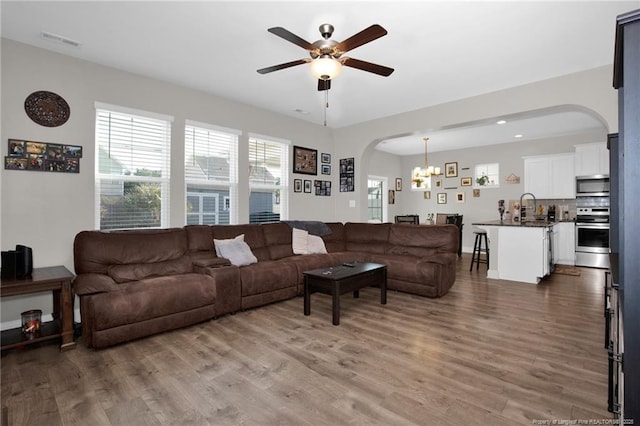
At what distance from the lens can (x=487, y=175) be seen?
26.8 ft

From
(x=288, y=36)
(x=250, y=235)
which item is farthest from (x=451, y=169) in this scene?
(x=288, y=36)

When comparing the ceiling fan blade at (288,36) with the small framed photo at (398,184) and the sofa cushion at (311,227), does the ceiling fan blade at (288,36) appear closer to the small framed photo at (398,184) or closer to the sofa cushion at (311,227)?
the sofa cushion at (311,227)

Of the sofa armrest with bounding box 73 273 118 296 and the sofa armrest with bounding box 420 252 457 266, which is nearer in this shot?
the sofa armrest with bounding box 73 273 118 296

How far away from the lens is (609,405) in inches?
72.3

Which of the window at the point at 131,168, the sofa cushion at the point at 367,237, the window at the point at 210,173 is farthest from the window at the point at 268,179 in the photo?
the window at the point at 131,168

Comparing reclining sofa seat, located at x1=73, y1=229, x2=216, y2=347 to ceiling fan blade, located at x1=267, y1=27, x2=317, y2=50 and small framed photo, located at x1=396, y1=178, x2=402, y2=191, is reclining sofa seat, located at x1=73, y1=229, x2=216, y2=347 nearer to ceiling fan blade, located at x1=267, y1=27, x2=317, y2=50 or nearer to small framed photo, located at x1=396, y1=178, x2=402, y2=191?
ceiling fan blade, located at x1=267, y1=27, x2=317, y2=50

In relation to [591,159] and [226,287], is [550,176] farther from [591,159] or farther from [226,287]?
[226,287]

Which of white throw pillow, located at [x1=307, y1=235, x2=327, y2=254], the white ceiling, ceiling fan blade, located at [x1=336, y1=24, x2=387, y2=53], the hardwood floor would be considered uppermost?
the white ceiling

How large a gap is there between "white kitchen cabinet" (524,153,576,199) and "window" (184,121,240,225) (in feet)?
21.1

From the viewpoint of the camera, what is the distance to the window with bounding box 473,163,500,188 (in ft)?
26.3

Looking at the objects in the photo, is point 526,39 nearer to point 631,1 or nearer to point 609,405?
point 631,1

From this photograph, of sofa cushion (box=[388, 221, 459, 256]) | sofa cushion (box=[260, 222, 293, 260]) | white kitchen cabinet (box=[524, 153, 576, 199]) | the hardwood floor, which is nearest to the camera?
the hardwood floor

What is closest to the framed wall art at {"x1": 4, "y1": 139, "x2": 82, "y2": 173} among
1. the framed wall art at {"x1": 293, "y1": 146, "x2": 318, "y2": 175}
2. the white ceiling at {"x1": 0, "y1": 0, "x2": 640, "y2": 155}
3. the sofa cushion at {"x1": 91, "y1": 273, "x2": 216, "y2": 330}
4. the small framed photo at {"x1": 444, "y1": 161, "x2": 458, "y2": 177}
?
the white ceiling at {"x1": 0, "y1": 0, "x2": 640, "y2": 155}

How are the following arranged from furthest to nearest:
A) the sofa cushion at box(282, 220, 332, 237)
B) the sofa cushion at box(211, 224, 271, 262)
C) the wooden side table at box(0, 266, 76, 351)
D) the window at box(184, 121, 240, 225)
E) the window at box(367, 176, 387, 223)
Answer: the window at box(367, 176, 387, 223) < the sofa cushion at box(282, 220, 332, 237) < the window at box(184, 121, 240, 225) < the sofa cushion at box(211, 224, 271, 262) < the wooden side table at box(0, 266, 76, 351)
